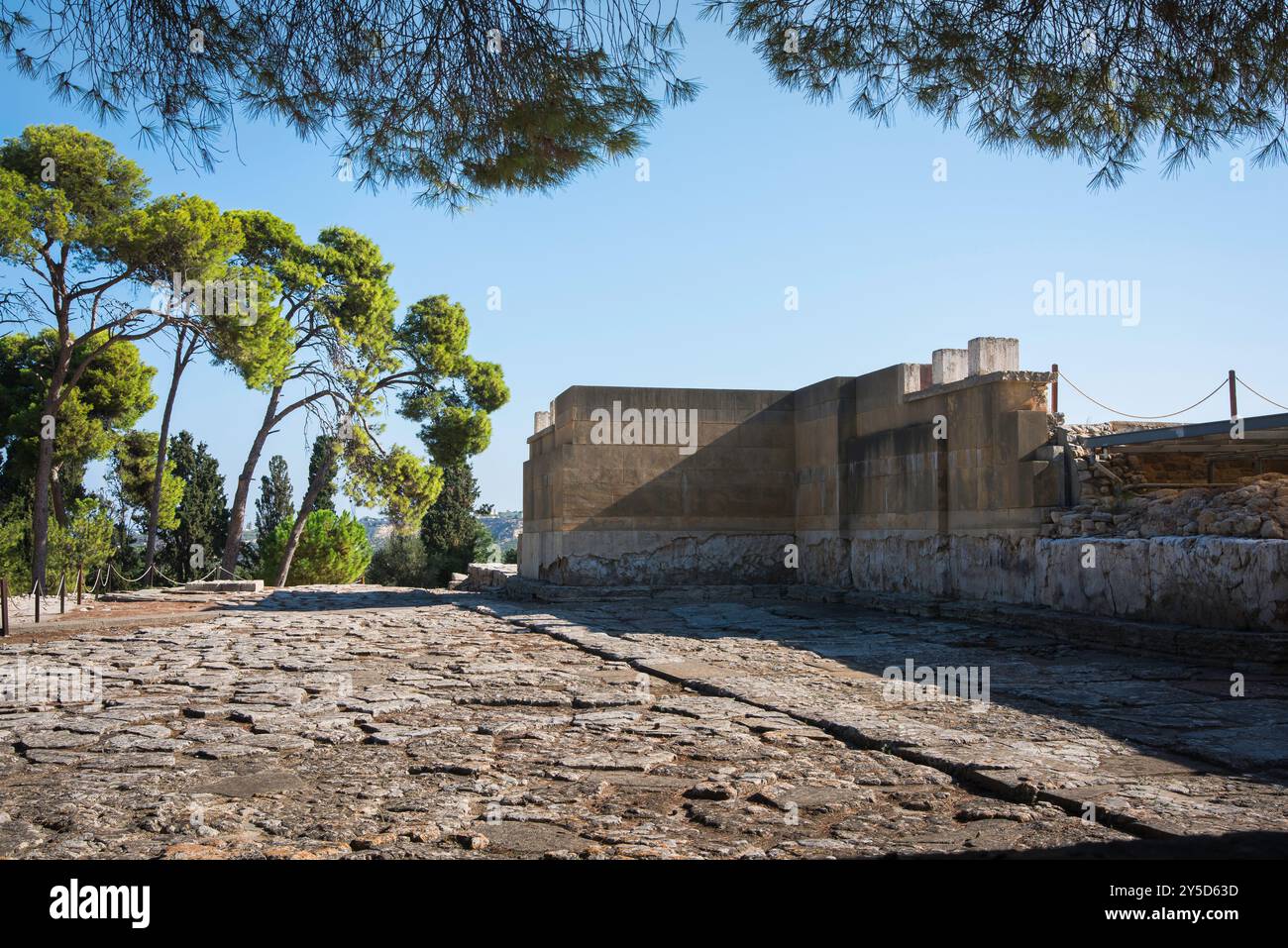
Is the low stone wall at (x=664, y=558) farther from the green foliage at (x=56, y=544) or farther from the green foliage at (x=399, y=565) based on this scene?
the green foliage at (x=399, y=565)

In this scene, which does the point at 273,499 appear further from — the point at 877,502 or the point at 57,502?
the point at 877,502

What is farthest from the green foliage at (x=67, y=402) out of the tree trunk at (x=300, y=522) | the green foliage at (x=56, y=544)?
the tree trunk at (x=300, y=522)

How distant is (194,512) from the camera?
3081 cm

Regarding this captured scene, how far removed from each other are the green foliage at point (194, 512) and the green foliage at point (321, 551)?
217 inches

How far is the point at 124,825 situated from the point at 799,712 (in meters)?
3.33

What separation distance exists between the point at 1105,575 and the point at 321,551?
19.1 meters

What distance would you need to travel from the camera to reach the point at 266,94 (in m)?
5.52

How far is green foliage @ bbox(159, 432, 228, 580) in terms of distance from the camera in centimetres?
3003

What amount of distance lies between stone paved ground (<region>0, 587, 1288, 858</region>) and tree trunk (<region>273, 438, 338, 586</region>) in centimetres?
1544

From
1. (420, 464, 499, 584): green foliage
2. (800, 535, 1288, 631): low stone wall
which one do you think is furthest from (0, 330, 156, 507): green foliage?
(800, 535, 1288, 631): low stone wall

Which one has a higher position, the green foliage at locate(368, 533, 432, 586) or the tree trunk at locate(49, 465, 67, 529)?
the tree trunk at locate(49, 465, 67, 529)

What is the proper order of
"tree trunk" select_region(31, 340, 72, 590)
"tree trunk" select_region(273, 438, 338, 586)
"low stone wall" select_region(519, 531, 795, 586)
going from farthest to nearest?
"tree trunk" select_region(273, 438, 338, 586) → "tree trunk" select_region(31, 340, 72, 590) → "low stone wall" select_region(519, 531, 795, 586)

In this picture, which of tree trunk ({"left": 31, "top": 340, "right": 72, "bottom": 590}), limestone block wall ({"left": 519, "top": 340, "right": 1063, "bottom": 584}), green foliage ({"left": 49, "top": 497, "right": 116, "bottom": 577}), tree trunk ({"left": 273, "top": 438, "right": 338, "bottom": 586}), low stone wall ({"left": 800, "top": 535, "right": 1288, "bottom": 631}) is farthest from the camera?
tree trunk ({"left": 273, "top": 438, "right": 338, "bottom": 586})

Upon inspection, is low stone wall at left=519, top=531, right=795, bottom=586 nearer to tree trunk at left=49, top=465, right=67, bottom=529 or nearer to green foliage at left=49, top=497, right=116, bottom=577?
green foliage at left=49, top=497, right=116, bottom=577
